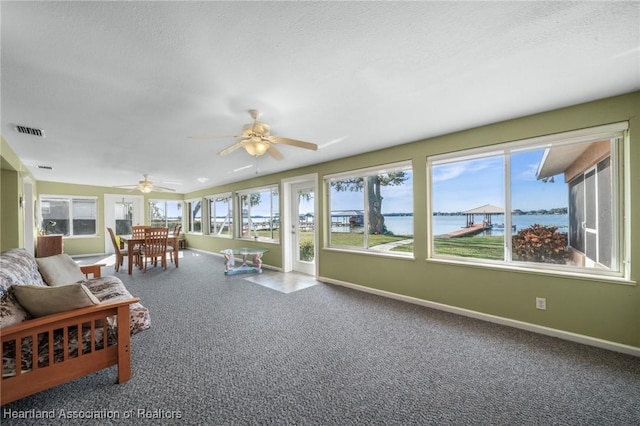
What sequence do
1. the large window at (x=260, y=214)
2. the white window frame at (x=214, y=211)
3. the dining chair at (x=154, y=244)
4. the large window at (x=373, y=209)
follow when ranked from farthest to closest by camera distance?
the white window frame at (x=214, y=211) < the large window at (x=260, y=214) < the dining chair at (x=154, y=244) < the large window at (x=373, y=209)

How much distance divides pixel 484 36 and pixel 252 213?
5857 mm

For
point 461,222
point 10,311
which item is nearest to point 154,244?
point 10,311

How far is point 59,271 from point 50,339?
6.18ft

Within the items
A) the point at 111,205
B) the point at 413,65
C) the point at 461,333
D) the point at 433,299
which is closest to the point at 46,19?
the point at 413,65

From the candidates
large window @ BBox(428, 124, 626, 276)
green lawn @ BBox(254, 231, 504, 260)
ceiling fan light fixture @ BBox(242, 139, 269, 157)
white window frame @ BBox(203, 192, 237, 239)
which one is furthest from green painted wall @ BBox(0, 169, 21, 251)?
large window @ BBox(428, 124, 626, 276)

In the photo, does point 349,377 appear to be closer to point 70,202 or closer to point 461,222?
point 461,222

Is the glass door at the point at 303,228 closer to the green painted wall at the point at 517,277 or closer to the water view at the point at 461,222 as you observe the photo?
the green painted wall at the point at 517,277

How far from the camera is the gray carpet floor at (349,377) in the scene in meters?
1.57

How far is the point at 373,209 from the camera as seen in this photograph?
13.7ft

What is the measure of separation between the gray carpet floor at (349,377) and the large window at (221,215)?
4.41 m

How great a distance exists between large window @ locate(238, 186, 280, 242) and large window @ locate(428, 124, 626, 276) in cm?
356

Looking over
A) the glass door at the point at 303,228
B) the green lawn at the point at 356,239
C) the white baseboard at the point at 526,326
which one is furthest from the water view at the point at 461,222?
the glass door at the point at 303,228

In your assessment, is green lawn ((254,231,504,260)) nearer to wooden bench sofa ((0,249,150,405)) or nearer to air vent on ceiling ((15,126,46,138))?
wooden bench sofa ((0,249,150,405))

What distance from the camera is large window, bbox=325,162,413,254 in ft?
12.3
